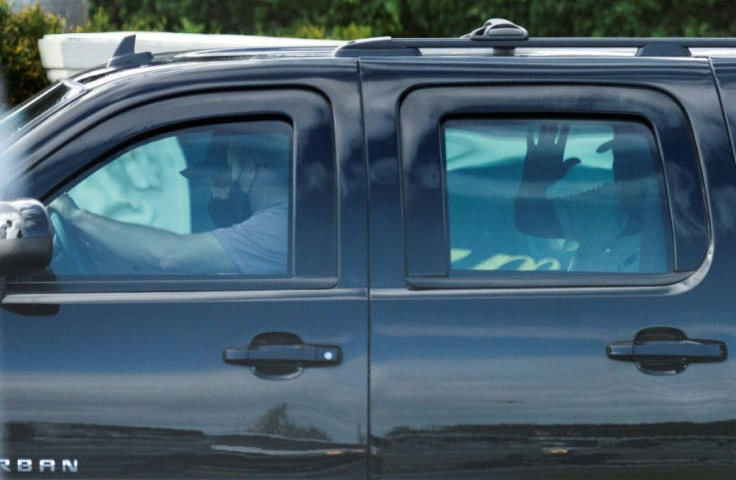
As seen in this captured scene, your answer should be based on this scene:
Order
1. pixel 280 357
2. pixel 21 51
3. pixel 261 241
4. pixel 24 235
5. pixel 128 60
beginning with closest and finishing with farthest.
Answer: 1. pixel 24 235
2. pixel 280 357
3. pixel 261 241
4. pixel 128 60
5. pixel 21 51

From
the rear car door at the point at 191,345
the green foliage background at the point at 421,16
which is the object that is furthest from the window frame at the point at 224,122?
the green foliage background at the point at 421,16

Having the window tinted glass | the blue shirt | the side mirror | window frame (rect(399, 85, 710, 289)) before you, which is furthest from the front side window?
the window tinted glass

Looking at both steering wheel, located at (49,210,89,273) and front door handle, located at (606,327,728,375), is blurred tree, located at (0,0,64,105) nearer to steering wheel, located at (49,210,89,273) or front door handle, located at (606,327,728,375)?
steering wheel, located at (49,210,89,273)

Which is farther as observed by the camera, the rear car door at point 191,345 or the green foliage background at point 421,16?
the green foliage background at point 421,16

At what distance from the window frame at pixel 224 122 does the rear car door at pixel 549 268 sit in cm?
11

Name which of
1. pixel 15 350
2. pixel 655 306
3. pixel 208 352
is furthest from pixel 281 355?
pixel 655 306

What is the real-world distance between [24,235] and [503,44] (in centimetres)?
138

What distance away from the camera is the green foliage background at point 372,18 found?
10977 mm

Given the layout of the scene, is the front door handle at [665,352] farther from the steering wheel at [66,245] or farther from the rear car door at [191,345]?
the steering wheel at [66,245]

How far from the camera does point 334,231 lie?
2.81 m

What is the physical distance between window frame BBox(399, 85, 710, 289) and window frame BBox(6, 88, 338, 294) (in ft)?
0.61

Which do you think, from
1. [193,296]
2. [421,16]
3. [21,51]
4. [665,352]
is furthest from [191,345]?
[421,16]

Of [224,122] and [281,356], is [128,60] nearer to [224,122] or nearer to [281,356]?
[224,122]

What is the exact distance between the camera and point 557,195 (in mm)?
2971
